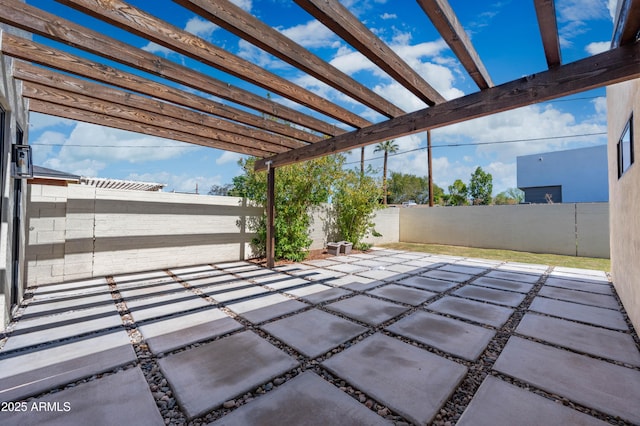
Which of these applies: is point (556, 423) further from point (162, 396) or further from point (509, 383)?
point (162, 396)

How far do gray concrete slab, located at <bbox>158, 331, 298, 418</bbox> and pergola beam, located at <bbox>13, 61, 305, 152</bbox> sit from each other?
117 inches

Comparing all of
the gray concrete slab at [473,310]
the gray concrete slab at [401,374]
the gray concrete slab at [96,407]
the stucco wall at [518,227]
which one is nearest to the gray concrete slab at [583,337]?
the gray concrete slab at [473,310]

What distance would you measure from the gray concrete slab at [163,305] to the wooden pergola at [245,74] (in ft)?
7.94

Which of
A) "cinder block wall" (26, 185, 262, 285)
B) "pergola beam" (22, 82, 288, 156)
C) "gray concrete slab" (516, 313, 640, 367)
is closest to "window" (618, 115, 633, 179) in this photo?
"gray concrete slab" (516, 313, 640, 367)

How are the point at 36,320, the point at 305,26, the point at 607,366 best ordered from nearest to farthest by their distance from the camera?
the point at 607,366
the point at 305,26
the point at 36,320

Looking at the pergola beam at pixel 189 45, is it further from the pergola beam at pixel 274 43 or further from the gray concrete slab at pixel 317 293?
the gray concrete slab at pixel 317 293

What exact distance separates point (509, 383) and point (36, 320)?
14.1ft

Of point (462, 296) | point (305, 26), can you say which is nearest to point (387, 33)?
point (305, 26)

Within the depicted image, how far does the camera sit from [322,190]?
300 inches

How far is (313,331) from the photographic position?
2623 millimetres

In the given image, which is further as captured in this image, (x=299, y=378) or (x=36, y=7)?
(x=36, y=7)

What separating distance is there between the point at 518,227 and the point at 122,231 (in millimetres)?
11077

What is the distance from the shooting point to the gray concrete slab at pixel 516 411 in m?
1.48

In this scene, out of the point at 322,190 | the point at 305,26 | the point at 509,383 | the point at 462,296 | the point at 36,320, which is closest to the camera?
the point at 509,383
